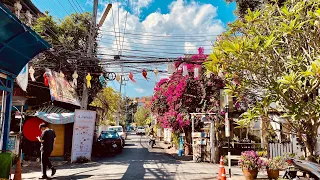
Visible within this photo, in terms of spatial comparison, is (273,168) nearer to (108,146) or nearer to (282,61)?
(282,61)

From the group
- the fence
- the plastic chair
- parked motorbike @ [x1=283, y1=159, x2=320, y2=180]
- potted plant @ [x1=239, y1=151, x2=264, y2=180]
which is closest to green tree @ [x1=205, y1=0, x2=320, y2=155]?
parked motorbike @ [x1=283, y1=159, x2=320, y2=180]

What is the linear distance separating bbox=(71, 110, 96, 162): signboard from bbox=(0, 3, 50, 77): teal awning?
6046 mm

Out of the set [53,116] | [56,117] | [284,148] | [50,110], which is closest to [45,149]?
[56,117]

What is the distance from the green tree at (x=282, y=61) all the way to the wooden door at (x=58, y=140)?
11.0m

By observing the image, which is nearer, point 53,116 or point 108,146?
point 53,116

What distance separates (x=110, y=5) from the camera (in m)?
14.1

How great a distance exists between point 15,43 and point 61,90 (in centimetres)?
781

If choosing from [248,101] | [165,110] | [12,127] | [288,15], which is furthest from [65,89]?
[288,15]

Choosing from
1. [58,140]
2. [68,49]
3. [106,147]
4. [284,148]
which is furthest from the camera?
[106,147]

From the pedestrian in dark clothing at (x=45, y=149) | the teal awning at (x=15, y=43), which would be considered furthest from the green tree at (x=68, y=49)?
the teal awning at (x=15, y=43)

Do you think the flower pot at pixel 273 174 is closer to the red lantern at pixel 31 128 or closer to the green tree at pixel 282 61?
the green tree at pixel 282 61

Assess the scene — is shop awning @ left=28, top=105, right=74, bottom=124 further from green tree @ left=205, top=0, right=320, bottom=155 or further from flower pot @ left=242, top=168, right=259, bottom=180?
green tree @ left=205, top=0, right=320, bottom=155

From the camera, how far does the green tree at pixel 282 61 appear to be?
5824 mm

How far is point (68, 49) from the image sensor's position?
643 inches
